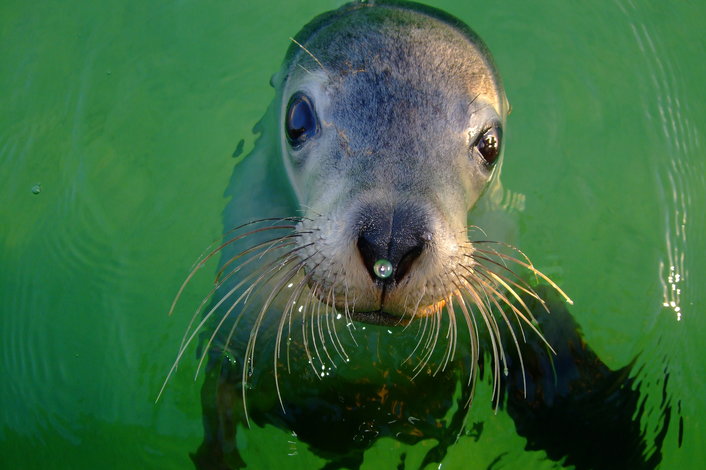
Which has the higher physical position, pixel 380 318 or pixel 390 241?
pixel 390 241

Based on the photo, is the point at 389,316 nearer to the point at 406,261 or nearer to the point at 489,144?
the point at 406,261

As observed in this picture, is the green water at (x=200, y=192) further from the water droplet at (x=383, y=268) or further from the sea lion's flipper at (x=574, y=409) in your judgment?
the water droplet at (x=383, y=268)

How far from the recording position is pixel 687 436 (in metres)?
3.01

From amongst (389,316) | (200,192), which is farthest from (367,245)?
(200,192)

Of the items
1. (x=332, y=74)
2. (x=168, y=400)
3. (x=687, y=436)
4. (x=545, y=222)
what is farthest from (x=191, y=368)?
(x=687, y=436)

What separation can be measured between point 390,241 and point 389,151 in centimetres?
43

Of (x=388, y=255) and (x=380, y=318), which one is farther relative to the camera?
(x=380, y=318)

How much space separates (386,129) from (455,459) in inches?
58.9

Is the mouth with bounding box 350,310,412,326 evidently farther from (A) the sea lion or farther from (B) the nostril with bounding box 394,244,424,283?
(B) the nostril with bounding box 394,244,424,283

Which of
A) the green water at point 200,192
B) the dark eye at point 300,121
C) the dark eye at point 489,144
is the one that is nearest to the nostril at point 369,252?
the dark eye at point 300,121

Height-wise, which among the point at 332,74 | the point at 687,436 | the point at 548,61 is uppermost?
the point at 548,61

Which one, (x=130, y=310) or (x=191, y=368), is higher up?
(x=130, y=310)

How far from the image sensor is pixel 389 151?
6.82 ft

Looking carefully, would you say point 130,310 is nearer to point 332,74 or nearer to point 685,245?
point 332,74
